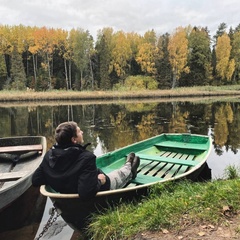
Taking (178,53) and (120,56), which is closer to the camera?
(178,53)

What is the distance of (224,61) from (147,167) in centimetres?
4922

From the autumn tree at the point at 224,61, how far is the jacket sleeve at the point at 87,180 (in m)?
51.3

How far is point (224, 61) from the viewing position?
50.5 metres

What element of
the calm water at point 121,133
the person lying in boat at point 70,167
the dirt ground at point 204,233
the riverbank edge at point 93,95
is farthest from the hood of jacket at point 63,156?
the riverbank edge at point 93,95

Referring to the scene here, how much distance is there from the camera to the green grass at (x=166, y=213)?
3453mm

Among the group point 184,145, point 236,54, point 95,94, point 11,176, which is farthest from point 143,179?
point 236,54

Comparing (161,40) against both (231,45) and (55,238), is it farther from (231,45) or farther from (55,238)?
(55,238)

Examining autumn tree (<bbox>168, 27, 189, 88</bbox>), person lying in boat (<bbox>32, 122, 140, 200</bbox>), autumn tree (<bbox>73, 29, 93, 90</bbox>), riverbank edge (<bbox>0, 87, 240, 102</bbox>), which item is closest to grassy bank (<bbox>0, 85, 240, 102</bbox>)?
riverbank edge (<bbox>0, 87, 240, 102</bbox>)

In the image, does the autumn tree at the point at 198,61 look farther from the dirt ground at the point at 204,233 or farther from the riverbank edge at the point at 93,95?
the dirt ground at the point at 204,233

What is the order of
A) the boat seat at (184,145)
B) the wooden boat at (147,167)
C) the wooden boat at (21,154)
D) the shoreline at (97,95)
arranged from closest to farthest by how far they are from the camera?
the wooden boat at (147,167)
the wooden boat at (21,154)
the boat seat at (184,145)
the shoreline at (97,95)

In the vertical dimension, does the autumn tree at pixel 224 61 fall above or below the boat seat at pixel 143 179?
above

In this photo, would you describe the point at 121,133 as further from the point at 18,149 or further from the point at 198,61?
the point at 198,61

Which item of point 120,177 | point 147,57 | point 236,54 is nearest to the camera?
point 120,177

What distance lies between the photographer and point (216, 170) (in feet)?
24.4
